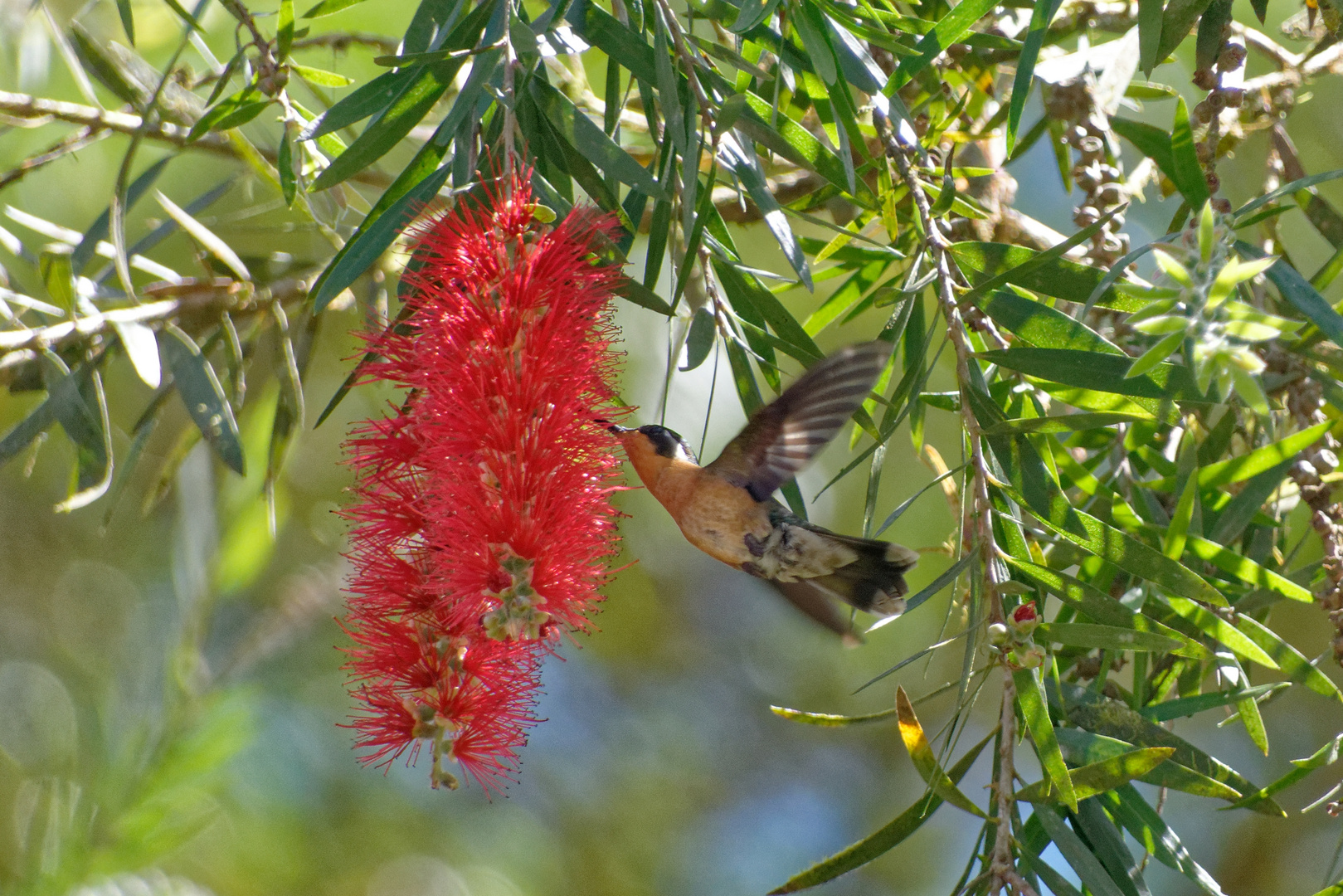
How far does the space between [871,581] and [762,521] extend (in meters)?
0.12

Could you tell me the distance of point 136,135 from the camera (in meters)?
0.82

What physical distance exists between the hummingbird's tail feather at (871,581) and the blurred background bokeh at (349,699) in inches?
21.2

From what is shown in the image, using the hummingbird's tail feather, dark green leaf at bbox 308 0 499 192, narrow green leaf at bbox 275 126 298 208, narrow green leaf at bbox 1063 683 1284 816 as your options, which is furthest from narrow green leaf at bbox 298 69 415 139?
narrow green leaf at bbox 1063 683 1284 816

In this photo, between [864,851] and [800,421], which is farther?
[800,421]

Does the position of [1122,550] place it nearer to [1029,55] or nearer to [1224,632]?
[1224,632]

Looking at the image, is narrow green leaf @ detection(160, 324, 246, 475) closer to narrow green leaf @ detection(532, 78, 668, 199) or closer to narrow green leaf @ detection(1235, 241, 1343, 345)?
narrow green leaf @ detection(532, 78, 668, 199)

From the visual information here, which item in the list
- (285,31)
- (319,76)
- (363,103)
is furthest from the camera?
(319,76)

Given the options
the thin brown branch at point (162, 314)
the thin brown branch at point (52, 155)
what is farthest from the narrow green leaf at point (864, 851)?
the thin brown branch at point (52, 155)

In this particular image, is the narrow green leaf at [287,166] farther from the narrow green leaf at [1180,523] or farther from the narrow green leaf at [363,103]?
the narrow green leaf at [1180,523]

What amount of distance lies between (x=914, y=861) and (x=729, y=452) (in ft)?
8.24

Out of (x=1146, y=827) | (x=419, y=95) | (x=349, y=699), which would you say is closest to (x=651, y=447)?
(x=419, y=95)

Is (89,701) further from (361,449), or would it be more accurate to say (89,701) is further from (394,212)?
(394,212)

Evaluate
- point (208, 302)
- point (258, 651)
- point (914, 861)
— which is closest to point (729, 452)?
point (208, 302)

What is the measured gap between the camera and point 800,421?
940 millimetres
